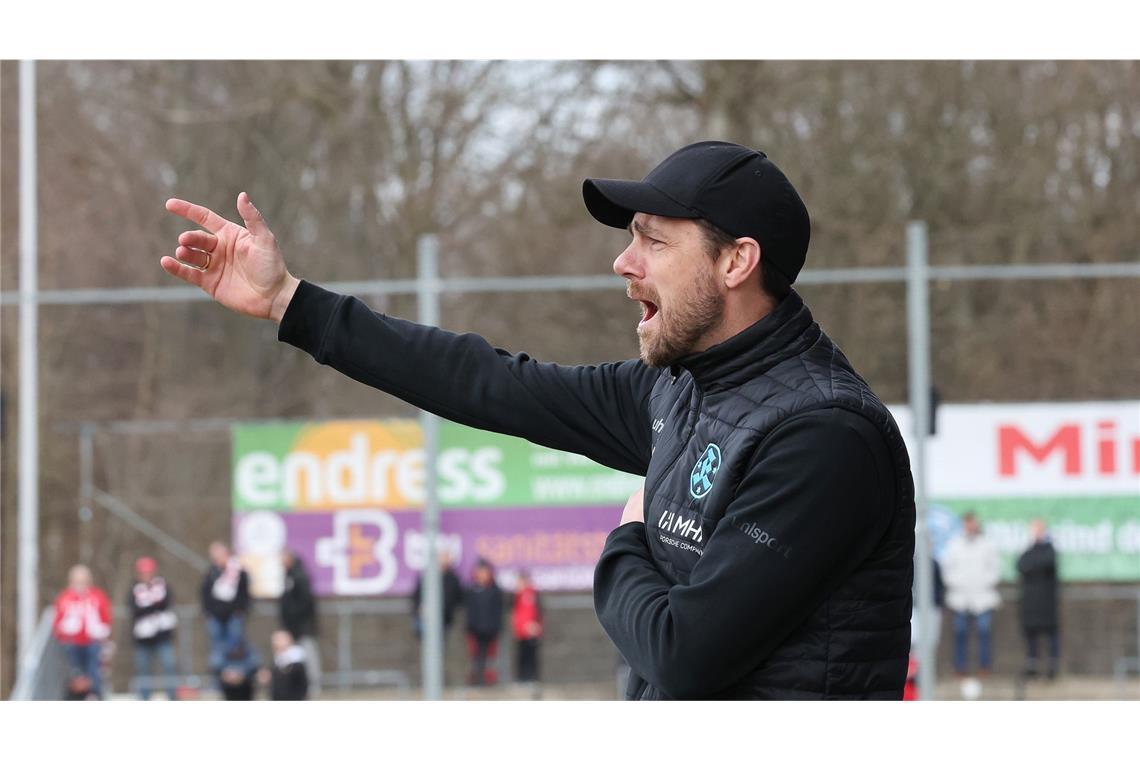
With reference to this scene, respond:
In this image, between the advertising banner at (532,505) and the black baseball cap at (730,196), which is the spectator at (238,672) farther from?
the black baseball cap at (730,196)

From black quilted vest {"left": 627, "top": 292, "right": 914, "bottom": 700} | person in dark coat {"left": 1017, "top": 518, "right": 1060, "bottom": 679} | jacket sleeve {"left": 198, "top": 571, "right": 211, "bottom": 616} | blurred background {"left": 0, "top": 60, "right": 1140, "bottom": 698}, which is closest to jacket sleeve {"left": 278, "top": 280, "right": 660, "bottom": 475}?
black quilted vest {"left": 627, "top": 292, "right": 914, "bottom": 700}

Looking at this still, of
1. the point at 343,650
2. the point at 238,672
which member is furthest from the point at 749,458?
the point at 343,650

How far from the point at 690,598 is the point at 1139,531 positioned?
9.57 meters

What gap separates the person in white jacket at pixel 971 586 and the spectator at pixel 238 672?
208 inches

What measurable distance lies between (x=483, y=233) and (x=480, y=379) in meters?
14.5

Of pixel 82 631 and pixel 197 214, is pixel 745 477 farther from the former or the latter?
pixel 82 631

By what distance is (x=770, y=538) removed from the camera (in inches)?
70.8

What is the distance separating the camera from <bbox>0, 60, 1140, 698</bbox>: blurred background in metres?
14.3

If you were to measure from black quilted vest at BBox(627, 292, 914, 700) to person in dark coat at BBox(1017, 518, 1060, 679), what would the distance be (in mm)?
9328

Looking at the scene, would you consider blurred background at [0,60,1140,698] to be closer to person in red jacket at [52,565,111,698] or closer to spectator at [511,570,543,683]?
spectator at [511,570,543,683]

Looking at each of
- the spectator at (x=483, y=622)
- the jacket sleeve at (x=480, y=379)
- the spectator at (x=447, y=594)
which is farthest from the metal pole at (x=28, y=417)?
the jacket sleeve at (x=480, y=379)

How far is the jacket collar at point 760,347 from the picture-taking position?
199cm

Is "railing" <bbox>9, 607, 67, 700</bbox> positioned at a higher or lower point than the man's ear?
lower

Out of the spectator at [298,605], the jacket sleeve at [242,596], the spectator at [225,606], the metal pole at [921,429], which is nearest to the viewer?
the metal pole at [921,429]
